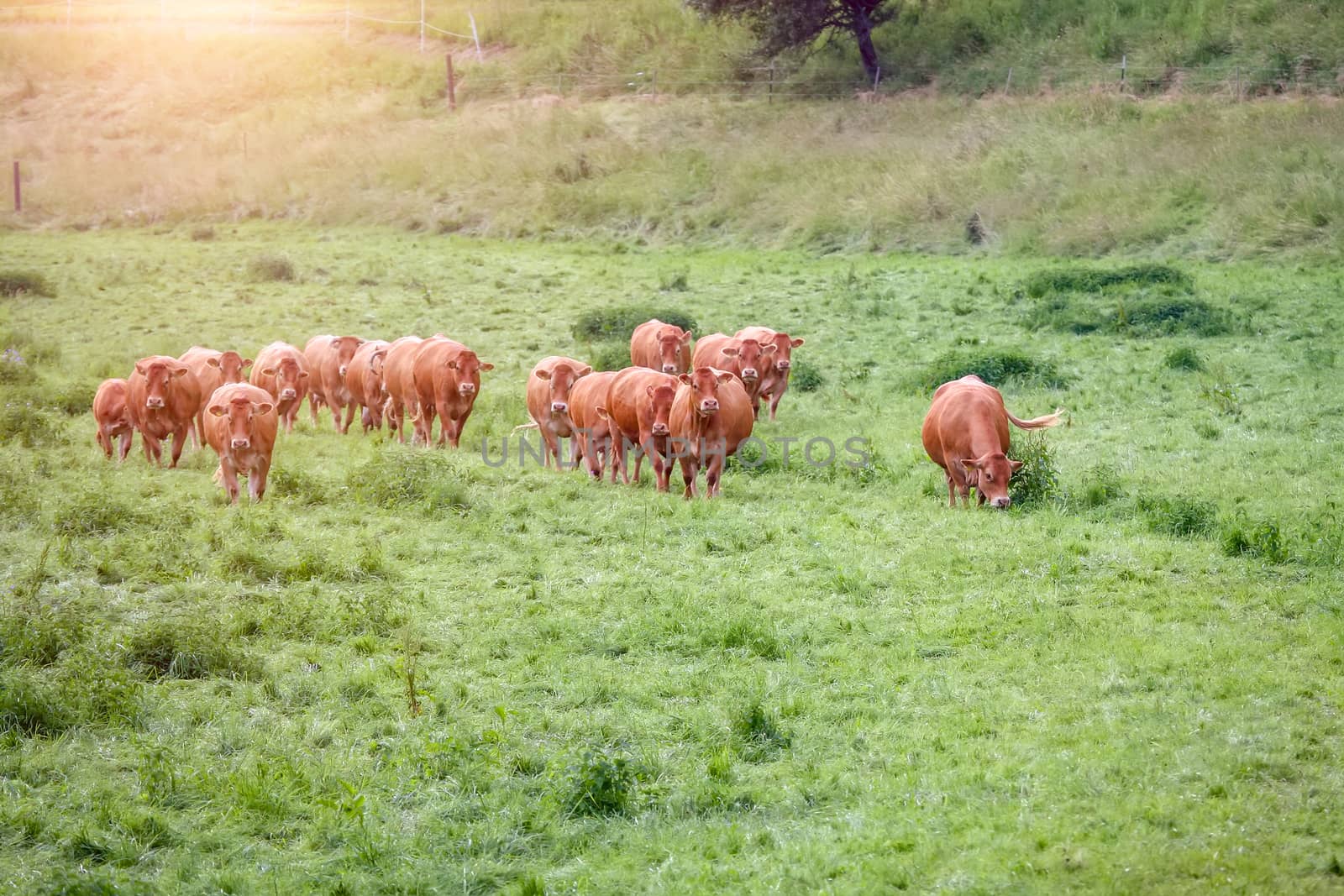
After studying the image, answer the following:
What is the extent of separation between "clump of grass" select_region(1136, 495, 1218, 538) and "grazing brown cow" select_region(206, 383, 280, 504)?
27.9 ft

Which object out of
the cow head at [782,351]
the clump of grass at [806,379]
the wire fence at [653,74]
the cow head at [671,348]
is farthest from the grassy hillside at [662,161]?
the cow head at [671,348]

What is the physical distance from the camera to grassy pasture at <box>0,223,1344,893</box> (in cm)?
632

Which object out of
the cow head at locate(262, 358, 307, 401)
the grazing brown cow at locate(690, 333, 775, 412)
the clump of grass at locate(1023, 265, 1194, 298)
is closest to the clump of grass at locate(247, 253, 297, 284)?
the cow head at locate(262, 358, 307, 401)

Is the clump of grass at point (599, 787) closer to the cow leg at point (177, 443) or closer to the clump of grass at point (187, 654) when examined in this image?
the clump of grass at point (187, 654)

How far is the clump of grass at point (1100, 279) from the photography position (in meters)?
21.8

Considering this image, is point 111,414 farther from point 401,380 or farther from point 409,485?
point 409,485

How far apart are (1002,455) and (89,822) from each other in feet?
28.6

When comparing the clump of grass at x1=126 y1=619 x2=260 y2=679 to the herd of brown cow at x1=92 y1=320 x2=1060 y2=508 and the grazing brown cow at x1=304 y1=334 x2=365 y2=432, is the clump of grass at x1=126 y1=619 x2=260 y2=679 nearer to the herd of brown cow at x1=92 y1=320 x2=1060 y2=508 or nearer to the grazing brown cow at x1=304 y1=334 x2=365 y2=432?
the herd of brown cow at x1=92 y1=320 x2=1060 y2=508

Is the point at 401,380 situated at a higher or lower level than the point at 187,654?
higher

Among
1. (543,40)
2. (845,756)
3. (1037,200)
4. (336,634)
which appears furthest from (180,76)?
(845,756)

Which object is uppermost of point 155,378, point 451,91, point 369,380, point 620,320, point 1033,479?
point 451,91

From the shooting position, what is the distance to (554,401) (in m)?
15.3

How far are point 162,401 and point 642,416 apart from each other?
5.37 m

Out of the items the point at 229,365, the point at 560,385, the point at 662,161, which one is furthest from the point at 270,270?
the point at 560,385
